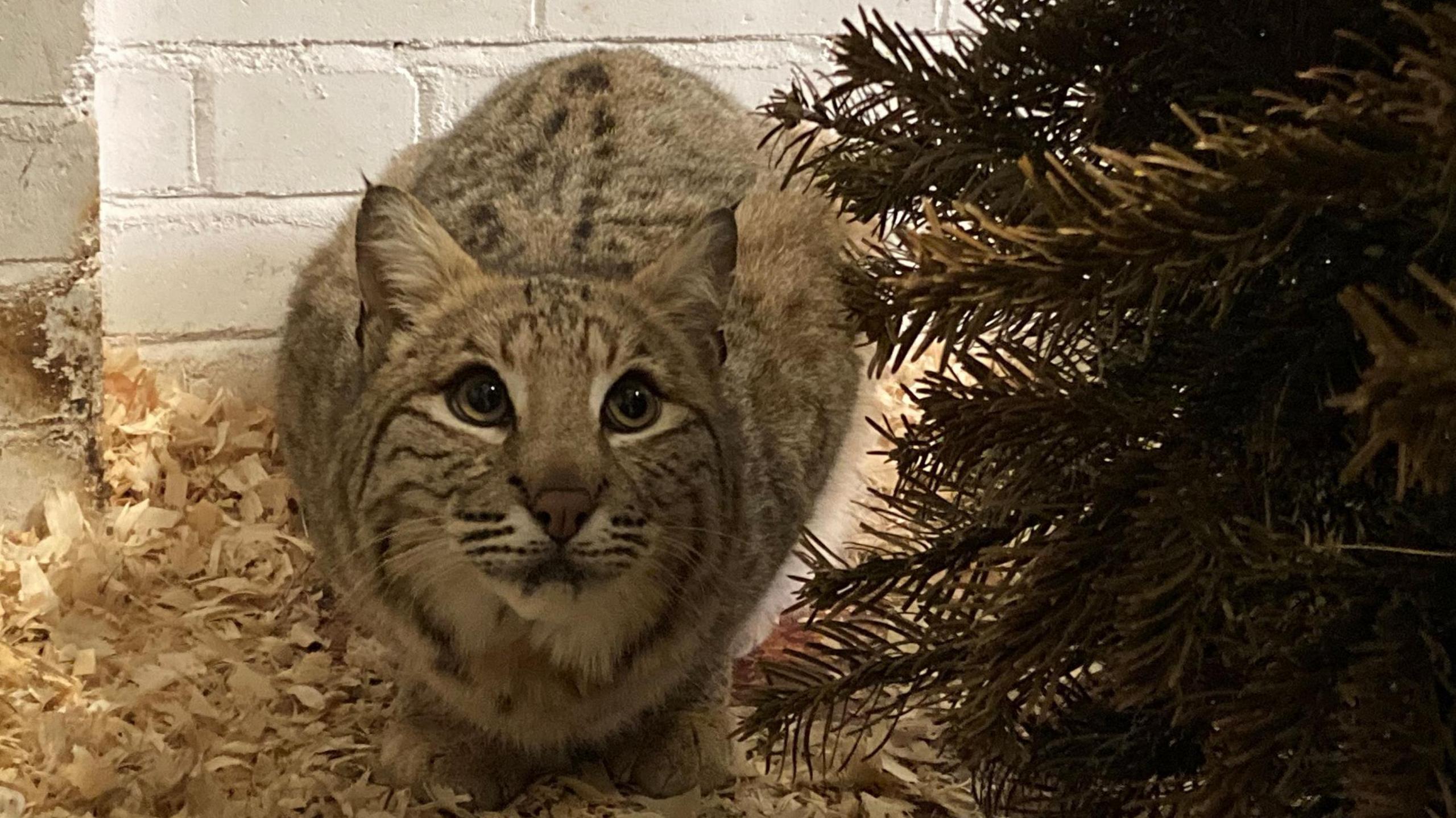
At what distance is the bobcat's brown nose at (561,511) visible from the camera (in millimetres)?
1604

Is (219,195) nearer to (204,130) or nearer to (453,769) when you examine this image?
(204,130)

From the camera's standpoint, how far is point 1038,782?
1.47 m

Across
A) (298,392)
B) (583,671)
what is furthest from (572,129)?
(583,671)

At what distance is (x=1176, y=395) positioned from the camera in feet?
3.79

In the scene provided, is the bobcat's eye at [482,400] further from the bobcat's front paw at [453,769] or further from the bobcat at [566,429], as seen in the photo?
the bobcat's front paw at [453,769]

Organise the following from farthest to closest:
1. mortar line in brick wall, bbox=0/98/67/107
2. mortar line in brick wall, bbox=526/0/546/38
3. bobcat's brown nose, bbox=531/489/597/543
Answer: mortar line in brick wall, bbox=526/0/546/38
mortar line in brick wall, bbox=0/98/67/107
bobcat's brown nose, bbox=531/489/597/543

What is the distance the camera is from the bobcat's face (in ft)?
5.38

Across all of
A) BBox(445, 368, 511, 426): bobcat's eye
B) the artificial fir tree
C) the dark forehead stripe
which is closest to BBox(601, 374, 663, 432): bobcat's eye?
BBox(445, 368, 511, 426): bobcat's eye

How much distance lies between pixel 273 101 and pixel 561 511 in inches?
61.8

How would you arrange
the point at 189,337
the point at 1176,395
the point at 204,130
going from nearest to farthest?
1. the point at 1176,395
2. the point at 204,130
3. the point at 189,337

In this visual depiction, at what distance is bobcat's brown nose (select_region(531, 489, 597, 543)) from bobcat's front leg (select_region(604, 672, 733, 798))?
1.89ft

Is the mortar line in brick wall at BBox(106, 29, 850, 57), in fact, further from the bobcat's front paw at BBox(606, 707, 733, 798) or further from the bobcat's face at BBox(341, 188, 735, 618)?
the bobcat's front paw at BBox(606, 707, 733, 798)

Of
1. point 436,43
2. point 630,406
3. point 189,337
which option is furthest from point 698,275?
point 189,337

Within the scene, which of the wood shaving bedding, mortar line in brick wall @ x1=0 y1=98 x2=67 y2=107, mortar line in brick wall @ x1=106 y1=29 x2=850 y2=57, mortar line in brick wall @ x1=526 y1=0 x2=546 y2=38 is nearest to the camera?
the wood shaving bedding
